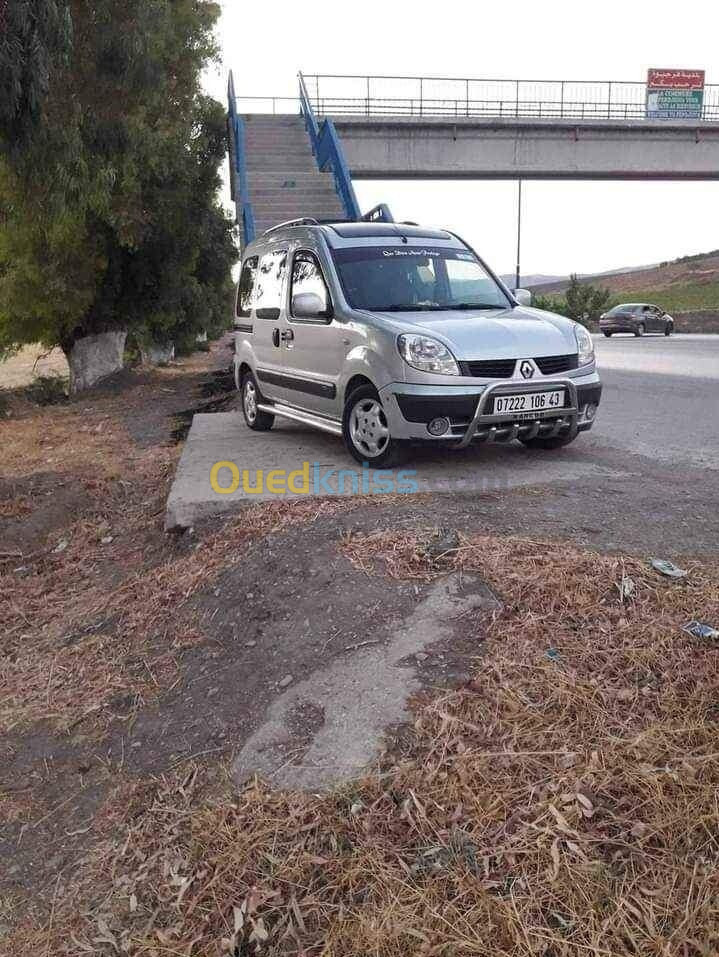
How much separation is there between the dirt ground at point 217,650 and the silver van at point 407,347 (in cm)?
89

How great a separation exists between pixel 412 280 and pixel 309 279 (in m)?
0.97

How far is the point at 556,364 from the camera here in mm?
6613

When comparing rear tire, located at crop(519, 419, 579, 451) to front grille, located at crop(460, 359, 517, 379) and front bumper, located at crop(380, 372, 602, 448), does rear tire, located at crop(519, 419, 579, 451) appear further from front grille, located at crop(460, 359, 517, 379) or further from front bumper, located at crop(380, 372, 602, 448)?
front grille, located at crop(460, 359, 517, 379)

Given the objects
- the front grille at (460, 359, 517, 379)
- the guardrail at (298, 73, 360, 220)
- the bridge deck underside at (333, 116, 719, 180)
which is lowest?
the front grille at (460, 359, 517, 379)

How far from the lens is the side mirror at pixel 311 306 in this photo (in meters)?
7.07

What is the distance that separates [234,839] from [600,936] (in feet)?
3.94

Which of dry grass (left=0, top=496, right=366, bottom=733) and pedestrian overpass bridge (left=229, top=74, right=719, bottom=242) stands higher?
pedestrian overpass bridge (left=229, top=74, right=719, bottom=242)

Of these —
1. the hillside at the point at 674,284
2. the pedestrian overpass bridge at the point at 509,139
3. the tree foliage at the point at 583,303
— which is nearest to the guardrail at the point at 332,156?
the pedestrian overpass bridge at the point at 509,139

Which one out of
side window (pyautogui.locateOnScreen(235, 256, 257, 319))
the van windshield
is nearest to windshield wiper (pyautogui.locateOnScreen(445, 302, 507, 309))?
the van windshield

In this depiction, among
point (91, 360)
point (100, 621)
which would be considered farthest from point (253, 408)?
point (91, 360)

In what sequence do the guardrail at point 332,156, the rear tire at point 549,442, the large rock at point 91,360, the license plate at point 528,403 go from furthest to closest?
the large rock at point 91,360
the guardrail at point 332,156
the rear tire at point 549,442
the license plate at point 528,403

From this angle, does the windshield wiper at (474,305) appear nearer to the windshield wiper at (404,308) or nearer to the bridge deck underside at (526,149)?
the windshield wiper at (404,308)

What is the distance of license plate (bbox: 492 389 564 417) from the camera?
6.27 m

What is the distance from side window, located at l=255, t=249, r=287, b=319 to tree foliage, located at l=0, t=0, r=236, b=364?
2.78m
